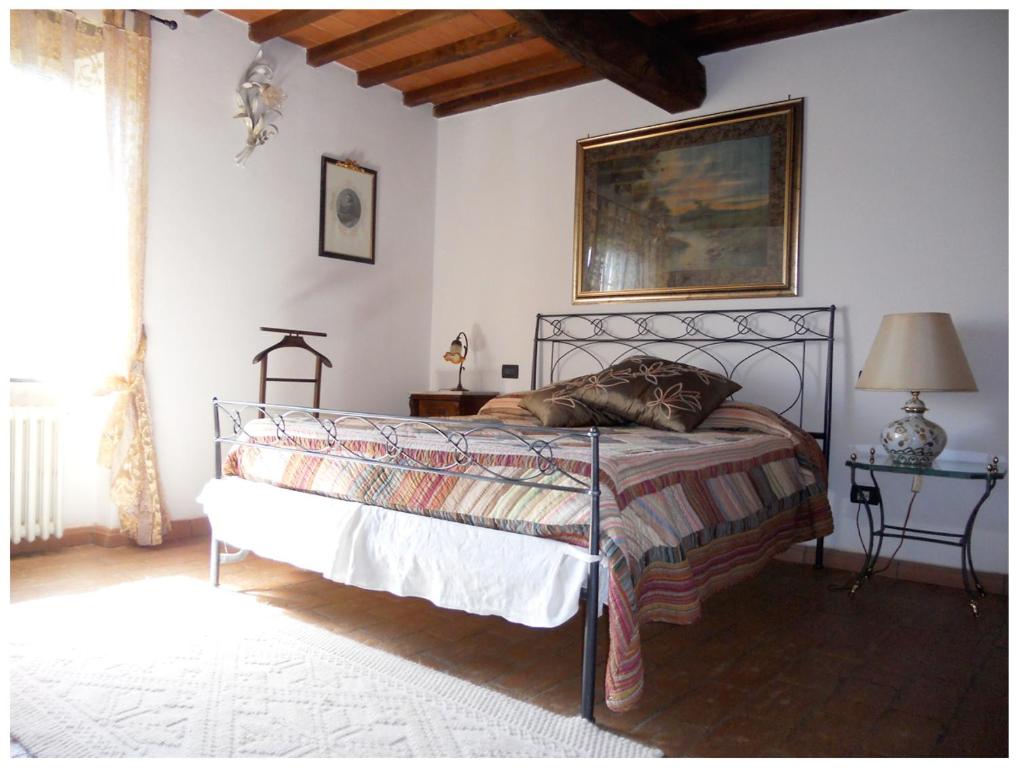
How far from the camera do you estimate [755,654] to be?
2338mm

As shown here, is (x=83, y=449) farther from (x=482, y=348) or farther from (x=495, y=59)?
(x=495, y=59)

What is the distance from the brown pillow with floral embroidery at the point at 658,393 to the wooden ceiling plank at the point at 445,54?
1.89 meters

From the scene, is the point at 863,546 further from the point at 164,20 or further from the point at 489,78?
the point at 164,20

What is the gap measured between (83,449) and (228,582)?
1.15 metres

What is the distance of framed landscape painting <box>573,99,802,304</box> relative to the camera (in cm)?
370

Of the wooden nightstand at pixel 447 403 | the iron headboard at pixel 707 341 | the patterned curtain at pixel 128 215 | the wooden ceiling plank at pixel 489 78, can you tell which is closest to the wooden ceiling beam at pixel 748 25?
the wooden ceiling plank at pixel 489 78

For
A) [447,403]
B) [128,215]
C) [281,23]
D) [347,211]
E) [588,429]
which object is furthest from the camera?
[347,211]

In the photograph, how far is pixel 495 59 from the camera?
4297 millimetres

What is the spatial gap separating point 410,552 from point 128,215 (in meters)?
2.42

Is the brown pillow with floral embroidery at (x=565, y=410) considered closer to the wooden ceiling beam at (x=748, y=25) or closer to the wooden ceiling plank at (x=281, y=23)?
the wooden ceiling beam at (x=748, y=25)

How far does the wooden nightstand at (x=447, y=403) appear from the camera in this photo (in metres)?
4.39

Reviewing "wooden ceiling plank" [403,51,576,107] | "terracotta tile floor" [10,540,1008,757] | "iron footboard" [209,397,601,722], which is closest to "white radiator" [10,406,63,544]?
"terracotta tile floor" [10,540,1008,757]

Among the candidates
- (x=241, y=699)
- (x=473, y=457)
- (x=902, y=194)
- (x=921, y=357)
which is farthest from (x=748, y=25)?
(x=241, y=699)

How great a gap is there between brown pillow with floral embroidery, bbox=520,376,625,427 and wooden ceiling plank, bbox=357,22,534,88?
190 centimetres
